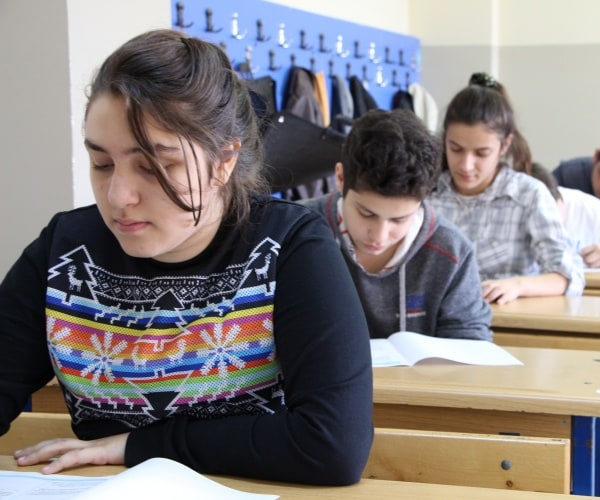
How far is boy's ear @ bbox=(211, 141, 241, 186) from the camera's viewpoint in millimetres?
1212

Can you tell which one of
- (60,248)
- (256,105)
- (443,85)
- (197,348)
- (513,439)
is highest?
(443,85)

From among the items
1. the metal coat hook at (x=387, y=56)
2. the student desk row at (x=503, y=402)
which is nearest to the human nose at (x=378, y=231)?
the student desk row at (x=503, y=402)

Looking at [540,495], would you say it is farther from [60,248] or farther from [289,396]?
[60,248]

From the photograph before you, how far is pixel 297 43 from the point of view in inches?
180

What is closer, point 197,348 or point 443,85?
point 197,348

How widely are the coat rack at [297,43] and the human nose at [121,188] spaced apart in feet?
7.85

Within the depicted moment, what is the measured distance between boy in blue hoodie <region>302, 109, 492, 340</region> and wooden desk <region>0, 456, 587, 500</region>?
0.98 meters

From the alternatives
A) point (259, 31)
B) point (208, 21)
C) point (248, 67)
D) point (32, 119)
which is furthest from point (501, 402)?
point (259, 31)

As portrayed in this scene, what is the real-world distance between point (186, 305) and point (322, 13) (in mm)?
3875

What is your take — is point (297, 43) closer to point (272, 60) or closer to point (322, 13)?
point (272, 60)

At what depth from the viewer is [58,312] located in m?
1.29

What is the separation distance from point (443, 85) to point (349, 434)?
5.02 m

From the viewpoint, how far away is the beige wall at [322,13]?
2586 mm

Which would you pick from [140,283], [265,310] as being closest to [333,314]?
[265,310]
